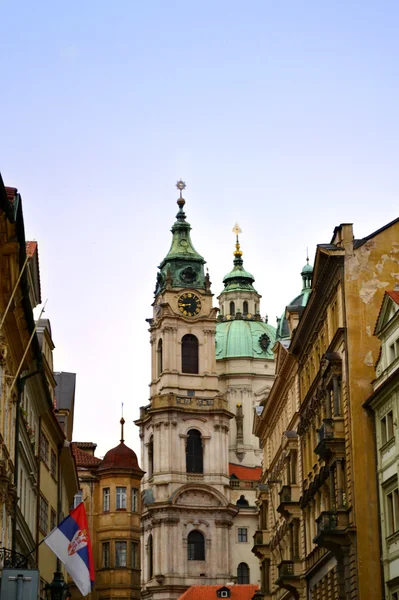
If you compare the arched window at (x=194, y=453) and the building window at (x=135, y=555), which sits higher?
the arched window at (x=194, y=453)

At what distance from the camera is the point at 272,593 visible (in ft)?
229

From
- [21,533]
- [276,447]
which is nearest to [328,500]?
[21,533]

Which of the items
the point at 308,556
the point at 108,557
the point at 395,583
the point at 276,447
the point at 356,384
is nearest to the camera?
the point at 395,583

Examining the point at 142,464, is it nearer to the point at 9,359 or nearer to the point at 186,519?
the point at 186,519

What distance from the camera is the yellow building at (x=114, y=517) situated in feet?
287

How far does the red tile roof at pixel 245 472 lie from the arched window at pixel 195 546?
13.3 meters

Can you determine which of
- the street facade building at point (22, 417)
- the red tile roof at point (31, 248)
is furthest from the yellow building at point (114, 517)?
the red tile roof at point (31, 248)

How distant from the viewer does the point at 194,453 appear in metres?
120

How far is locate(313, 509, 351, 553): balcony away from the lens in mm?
41031

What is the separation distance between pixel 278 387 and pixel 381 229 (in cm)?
2206

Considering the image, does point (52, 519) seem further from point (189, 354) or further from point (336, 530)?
point (189, 354)

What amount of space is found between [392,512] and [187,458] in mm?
81443

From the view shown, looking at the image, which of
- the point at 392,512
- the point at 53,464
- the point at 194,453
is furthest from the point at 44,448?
the point at 194,453

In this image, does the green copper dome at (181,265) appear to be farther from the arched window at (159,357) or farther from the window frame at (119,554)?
the window frame at (119,554)
